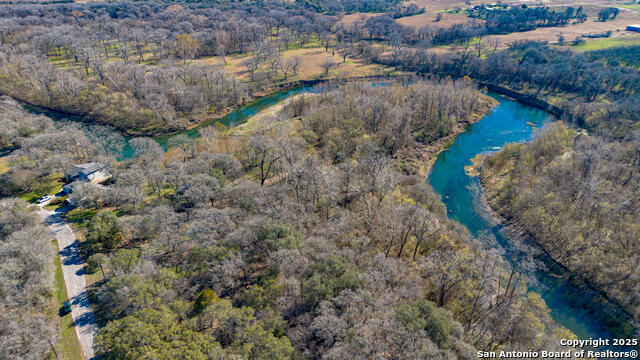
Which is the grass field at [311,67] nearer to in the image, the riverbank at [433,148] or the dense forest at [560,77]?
the dense forest at [560,77]

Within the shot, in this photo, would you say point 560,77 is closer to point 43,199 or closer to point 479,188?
point 479,188

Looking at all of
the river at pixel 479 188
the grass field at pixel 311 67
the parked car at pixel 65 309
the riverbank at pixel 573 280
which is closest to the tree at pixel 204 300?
the parked car at pixel 65 309

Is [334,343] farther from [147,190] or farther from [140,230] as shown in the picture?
[147,190]

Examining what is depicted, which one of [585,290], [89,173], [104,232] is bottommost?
[585,290]

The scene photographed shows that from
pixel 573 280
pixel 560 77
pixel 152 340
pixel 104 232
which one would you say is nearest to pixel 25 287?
pixel 104 232

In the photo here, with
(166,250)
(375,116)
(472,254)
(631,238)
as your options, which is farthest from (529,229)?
(166,250)

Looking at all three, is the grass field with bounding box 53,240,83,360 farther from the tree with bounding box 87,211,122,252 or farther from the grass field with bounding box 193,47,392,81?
the grass field with bounding box 193,47,392,81

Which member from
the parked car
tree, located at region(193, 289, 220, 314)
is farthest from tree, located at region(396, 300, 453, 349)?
the parked car

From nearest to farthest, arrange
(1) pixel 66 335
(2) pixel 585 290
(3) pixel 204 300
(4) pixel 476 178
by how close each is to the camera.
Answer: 1. (1) pixel 66 335
2. (3) pixel 204 300
3. (2) pixel 585 290
4. (4) pixel 476 178
